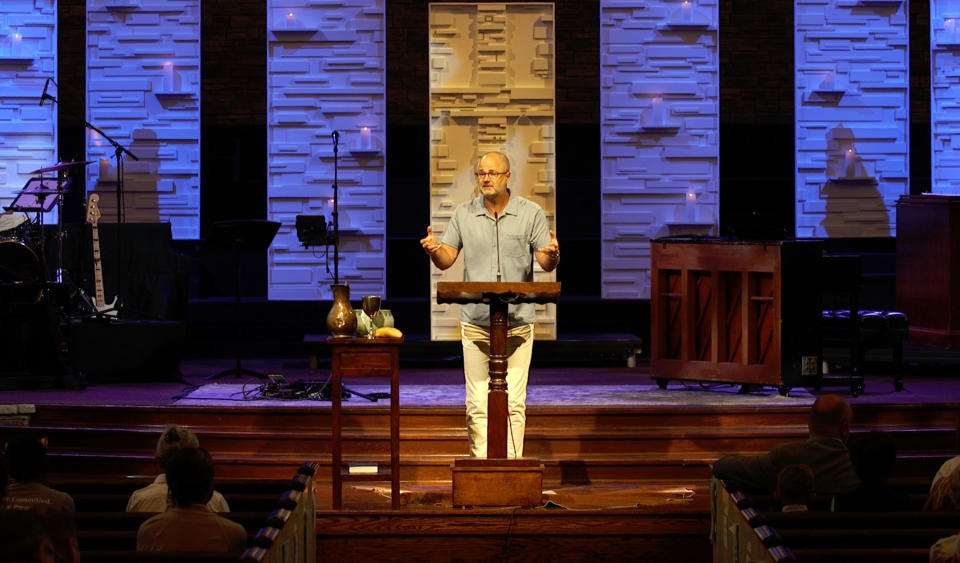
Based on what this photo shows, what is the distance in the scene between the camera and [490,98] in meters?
9.52

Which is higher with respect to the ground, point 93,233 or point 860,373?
point 93,233

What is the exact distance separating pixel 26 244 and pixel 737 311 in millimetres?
4973

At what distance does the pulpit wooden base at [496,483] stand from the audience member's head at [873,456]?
72.1 inches

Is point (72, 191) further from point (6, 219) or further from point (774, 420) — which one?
point (774, 420)

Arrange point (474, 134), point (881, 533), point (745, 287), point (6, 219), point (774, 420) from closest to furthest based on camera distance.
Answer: point (881, 533) → point (774, 420) → point (745, 287) → point (6, 219) → point (474, 134)

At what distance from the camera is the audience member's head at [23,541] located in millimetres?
2525

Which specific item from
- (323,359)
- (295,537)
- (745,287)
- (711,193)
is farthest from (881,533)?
(711,193)

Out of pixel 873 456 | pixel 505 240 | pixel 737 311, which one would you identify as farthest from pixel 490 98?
pixel 873 456

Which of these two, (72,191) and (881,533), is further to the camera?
(72,191)

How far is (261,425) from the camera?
292 inches

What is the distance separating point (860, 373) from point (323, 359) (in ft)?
13.9

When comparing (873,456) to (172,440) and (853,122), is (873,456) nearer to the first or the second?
(172,440)

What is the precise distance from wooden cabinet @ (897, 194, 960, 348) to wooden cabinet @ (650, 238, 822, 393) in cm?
151

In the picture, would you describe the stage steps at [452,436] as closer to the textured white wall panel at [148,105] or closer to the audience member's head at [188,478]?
the audience member's head at [188,478]
